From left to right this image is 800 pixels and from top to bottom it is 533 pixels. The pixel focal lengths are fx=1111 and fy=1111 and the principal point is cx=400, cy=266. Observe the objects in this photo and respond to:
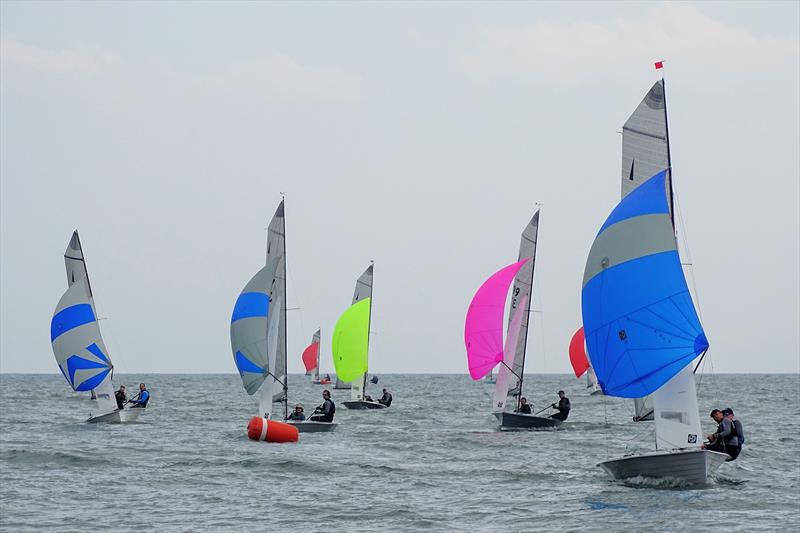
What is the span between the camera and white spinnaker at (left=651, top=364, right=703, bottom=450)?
22.0m

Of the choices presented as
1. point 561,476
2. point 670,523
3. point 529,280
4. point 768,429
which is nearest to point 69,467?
point 561,476

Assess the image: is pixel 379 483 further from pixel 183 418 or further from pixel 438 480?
pixel 183 418

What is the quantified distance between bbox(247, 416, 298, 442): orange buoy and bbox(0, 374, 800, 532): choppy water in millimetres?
611

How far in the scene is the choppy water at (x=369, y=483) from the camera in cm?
2042

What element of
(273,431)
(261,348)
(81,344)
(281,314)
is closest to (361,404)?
(81,344)

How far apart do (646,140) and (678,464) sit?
24.2 ft

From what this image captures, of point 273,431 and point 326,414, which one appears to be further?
point 326,414

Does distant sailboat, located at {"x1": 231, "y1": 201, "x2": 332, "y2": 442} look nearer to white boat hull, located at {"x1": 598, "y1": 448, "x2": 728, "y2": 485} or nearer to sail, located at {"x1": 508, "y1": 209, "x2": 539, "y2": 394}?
sail, located at {"x1": 508, "y1": 209, "x2": 539, "y2": 394}

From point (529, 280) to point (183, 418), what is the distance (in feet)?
58.1

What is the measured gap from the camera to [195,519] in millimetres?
20812

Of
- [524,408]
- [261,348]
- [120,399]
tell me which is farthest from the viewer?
[120,399]

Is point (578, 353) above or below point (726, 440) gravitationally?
above

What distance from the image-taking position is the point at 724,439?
2281cm

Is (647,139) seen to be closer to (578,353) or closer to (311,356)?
(578,353)
